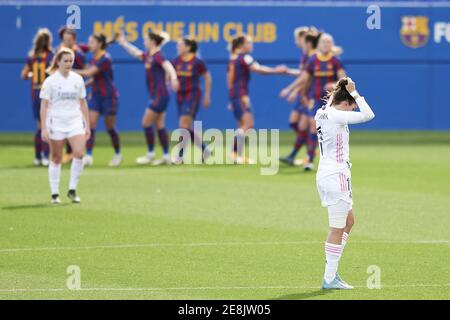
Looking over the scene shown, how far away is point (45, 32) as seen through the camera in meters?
21.8

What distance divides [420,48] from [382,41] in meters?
1.02

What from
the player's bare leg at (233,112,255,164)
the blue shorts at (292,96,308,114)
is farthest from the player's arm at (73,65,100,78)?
the blue shorts at (292,96,308,114)

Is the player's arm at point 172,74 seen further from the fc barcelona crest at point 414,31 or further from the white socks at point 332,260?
the white socks at point 332,260

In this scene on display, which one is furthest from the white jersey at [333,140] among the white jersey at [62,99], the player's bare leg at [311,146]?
the player's bare leg at [311,146]

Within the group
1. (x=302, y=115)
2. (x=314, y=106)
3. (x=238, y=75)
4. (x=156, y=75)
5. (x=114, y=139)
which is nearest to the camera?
(x=314, y=106)

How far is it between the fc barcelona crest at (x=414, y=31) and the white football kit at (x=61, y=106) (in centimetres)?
1568

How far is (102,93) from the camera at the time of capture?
22.7 meters

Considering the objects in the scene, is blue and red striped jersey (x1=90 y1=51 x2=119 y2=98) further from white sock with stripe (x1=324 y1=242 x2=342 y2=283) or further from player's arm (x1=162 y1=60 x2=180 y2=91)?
white sock with stripe (x1=324 y1=242 x2=342 y2=283)

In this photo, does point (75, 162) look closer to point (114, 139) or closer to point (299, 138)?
point (114, 139)

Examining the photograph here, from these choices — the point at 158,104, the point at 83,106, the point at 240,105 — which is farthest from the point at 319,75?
the point at 83,106

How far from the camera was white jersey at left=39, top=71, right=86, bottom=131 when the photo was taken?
52.2 feet

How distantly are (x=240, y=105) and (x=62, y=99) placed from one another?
801cm
